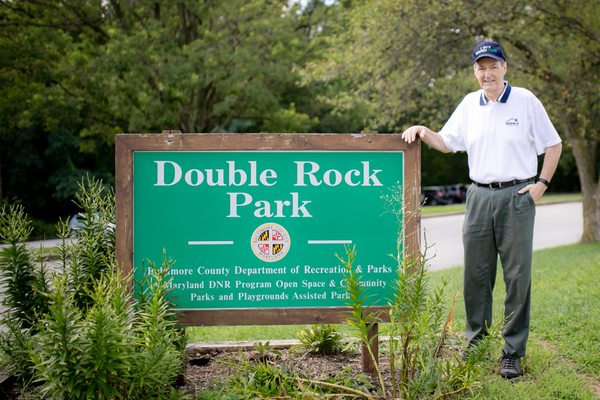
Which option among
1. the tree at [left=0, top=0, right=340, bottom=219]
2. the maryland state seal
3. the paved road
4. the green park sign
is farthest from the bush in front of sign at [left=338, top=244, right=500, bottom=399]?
the tree at [left=0, top=0, right=340, bottom=219]

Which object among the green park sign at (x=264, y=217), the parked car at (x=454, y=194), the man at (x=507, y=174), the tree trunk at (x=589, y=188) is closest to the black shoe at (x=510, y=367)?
the man at (x=507, y=174)

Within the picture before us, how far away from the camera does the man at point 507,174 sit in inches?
154

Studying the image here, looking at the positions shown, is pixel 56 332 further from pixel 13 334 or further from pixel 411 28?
pixel 411 28

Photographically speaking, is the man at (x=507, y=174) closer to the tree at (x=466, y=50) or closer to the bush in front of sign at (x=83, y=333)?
the bush in front of sign at (x=83, y=333)

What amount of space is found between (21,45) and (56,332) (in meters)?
16.8

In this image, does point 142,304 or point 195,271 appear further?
point 195,271

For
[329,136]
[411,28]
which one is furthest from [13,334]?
[411,28]

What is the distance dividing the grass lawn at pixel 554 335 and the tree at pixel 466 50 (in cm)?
490

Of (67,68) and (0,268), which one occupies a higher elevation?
(67,68)

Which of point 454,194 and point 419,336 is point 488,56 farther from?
point 454,194

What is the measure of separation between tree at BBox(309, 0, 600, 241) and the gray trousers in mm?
8056

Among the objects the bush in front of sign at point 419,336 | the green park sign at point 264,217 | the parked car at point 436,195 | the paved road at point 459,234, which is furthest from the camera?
the parked car at point 436,195

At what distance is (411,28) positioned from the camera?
12070 mm

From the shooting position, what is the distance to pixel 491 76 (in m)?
3.98
